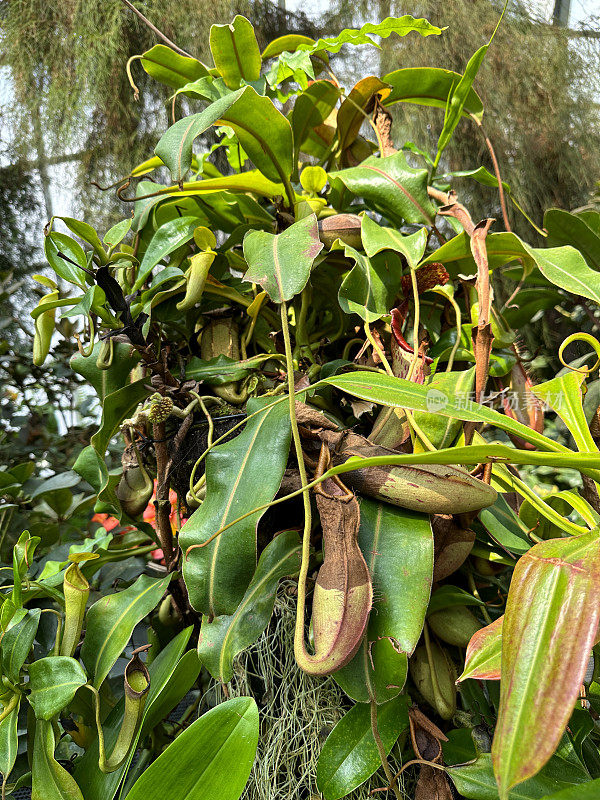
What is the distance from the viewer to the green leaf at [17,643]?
520 mm

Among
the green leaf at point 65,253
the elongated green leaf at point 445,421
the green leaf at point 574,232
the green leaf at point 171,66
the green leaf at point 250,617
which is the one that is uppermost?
the green leaf at point 171,66

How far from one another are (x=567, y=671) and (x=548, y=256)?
412mm

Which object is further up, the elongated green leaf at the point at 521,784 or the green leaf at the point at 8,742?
the green leaf at the point at 8,742

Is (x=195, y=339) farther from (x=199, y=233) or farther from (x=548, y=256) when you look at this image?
(x=548, y=256)

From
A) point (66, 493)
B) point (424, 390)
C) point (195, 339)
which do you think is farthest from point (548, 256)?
point (66, 493)

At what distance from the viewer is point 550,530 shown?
552mm

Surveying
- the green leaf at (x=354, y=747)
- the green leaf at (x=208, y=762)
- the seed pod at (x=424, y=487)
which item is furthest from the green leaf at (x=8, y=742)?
the seed pod at (x=424, y=487)

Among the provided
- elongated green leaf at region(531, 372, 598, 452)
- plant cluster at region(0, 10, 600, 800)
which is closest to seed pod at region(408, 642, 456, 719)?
plant cluster at region(0, 10, 600, 800)

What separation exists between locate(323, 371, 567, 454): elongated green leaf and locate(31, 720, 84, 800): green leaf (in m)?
0.40

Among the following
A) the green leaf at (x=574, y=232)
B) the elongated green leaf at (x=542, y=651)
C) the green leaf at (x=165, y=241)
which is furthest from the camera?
the green leaf at (x=574, y=232)

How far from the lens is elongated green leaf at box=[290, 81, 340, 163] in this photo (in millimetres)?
652

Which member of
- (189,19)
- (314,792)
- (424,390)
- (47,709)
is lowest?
(314,792)

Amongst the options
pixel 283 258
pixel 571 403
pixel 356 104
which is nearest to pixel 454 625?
pixel 571 403

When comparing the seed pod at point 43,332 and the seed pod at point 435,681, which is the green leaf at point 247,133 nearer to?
the seed pod at point 43,332
